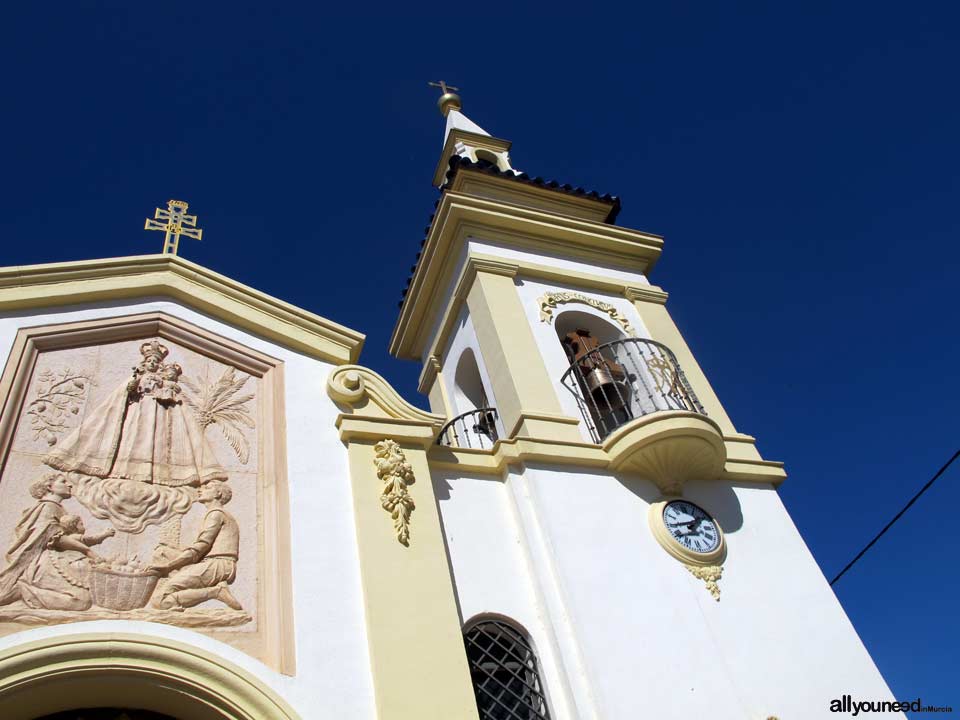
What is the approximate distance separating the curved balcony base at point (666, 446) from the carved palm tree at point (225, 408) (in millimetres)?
3844

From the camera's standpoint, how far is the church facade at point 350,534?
19.7ft

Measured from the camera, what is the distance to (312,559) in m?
6.85

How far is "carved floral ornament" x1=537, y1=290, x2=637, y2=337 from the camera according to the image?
446 inches

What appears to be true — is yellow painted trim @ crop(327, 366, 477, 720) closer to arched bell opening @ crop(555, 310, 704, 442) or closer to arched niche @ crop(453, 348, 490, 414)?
arched bell opening @ crop(555, 310, 704, 442)

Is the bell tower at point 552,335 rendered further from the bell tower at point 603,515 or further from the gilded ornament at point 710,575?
the gilded ornament at point 710,575

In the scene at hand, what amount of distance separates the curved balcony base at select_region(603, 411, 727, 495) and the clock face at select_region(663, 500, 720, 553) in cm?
20

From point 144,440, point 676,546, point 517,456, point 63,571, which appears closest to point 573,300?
point 517,456

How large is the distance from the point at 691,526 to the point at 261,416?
15.1 ft

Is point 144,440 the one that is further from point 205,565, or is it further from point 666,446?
point 666,446

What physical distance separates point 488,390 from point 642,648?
4.45m

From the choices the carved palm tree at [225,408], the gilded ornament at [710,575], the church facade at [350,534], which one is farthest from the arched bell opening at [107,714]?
the gilded ornament at [710,575]

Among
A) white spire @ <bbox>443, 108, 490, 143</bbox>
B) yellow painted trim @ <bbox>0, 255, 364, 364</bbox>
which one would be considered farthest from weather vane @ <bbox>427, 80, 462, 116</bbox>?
yellow painted trim @ <bbox>0, 255, 364, 364</bbox>

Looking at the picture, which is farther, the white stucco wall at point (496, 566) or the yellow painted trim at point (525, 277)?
Answer: the yellow painted trim at point (525, 277)

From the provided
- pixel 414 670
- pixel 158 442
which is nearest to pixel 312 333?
pixel 158 442
